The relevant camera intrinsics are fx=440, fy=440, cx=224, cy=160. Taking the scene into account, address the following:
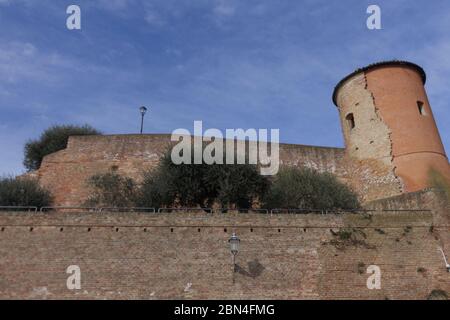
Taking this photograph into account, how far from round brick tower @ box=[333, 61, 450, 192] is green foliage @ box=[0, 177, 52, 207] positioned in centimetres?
1434

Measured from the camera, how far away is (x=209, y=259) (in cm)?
1176

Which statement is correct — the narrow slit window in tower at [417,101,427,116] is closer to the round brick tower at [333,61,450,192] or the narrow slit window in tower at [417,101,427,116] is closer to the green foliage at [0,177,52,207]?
the round brick tower at [333,61,450,192]

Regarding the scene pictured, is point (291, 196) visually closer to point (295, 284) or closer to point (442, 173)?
point (295, 284)

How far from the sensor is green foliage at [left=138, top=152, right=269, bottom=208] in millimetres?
15836

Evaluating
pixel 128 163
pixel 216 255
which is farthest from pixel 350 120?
Result: pixel 216 255

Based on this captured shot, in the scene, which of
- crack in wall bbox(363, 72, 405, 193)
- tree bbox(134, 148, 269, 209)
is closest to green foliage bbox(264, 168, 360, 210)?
tree bbox(134, 148, 269, 209)

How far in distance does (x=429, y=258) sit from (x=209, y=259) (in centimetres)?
607

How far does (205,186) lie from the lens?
16.1m

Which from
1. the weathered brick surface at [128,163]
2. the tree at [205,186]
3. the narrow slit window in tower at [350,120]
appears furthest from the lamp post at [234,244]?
the narrow slit window in tower at [350,120]

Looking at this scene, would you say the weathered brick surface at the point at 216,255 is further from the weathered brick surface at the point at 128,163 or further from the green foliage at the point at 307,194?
the weathered brick surface at the point at 128,163

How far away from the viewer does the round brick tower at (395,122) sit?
18.9 metres

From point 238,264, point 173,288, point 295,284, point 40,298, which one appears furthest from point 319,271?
point 40,298

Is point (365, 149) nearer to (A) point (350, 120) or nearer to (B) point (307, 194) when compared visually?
(A) point (350, 120)

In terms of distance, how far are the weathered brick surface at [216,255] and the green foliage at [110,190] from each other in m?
5.96
